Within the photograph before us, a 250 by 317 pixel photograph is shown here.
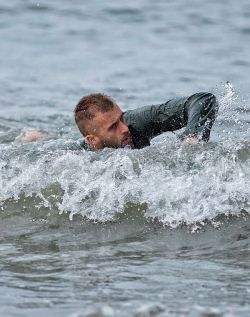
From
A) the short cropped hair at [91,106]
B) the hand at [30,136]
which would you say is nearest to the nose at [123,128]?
the short cropped hair at [91,106]

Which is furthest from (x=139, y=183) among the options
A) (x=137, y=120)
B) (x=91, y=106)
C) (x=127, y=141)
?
(x=91, y=106)

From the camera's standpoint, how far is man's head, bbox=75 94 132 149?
753cm

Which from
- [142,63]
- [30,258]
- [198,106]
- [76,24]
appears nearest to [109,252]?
[30,258]

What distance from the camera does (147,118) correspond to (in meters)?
7.91

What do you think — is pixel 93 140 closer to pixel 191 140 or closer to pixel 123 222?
pixel 123 222

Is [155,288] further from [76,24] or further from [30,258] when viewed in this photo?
[76,24]

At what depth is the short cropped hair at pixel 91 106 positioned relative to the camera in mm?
7531

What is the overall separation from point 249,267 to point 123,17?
14.2 m

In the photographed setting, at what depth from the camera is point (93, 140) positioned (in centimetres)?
770

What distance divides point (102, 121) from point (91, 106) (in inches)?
5.8

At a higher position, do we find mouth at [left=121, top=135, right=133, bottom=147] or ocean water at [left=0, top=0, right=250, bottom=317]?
mouth at [left=121, top=135, right=133, bottom=147]

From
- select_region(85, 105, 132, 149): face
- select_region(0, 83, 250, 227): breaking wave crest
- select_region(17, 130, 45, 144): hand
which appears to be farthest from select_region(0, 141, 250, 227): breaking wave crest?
select_region(17, 130, 45, 144): hand

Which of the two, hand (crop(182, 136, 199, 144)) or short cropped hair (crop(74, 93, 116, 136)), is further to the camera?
short cropped hair (crop(74, 93, 116, 136))

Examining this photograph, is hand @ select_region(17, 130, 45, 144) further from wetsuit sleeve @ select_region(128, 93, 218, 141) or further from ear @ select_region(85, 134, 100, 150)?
ear @ select_region(85, 134, 100, 150)
